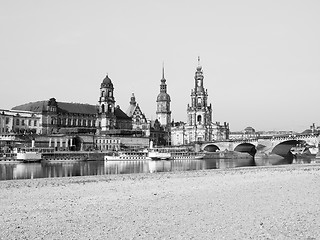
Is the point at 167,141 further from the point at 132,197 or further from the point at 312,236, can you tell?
the point at 312,236

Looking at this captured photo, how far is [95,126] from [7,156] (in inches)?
1858

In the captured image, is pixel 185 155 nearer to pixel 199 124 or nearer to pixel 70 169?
pixel 70 169

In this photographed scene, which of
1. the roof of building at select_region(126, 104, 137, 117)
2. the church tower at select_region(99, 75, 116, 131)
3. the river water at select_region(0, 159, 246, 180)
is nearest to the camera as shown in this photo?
the river water at select_region(0, 159, 246, 180)

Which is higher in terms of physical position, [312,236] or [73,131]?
[73,131]

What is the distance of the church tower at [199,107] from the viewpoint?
370 ft

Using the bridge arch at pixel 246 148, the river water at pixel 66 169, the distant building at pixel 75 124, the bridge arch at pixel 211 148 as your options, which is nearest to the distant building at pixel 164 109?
the distant building at pixel 75 124

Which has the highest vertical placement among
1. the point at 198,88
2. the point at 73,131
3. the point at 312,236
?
the point at 198,88

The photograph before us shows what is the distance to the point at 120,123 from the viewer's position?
112000 millimetres

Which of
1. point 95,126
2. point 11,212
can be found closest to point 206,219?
point 11,212

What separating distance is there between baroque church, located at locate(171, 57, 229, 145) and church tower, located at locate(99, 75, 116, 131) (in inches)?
810

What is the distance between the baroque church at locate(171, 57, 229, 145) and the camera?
11106 centimetres

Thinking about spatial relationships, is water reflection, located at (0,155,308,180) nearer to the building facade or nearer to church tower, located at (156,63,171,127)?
the building facade

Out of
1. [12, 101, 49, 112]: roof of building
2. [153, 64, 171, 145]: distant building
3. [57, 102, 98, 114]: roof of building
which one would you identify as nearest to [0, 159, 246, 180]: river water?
[12, 101, 49, 112]: roof of building

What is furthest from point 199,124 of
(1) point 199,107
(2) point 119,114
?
(2) point 119,114
